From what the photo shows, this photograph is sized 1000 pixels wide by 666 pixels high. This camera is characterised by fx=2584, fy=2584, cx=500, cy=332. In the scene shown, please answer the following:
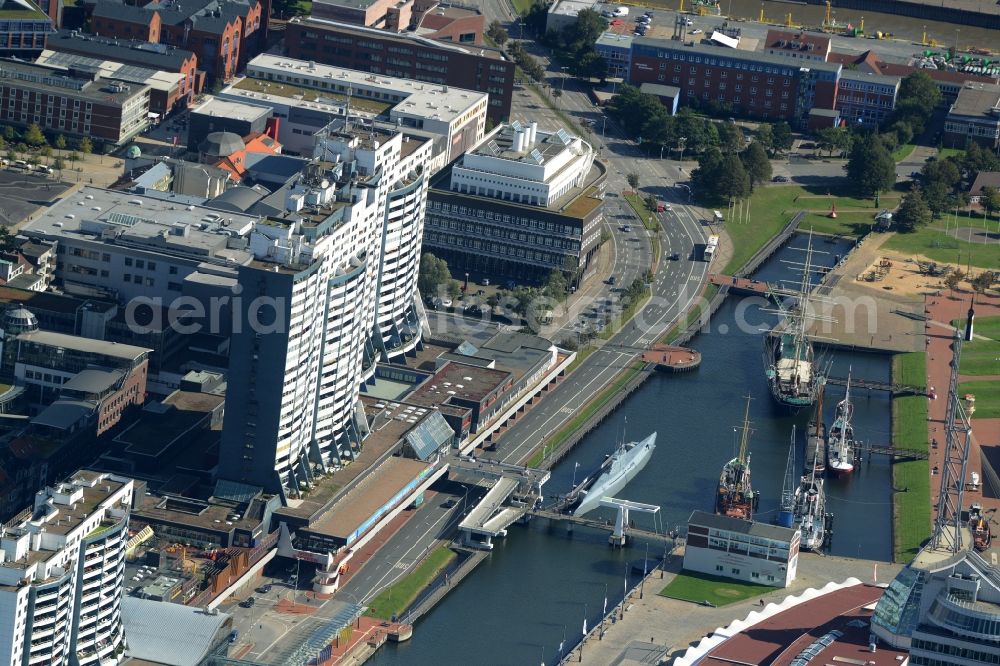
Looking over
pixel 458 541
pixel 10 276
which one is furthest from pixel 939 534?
pixel 10 276

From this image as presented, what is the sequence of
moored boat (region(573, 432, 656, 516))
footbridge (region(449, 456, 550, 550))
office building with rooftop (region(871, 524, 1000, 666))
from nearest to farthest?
1. office building with rooftop (region(871, 524, 1000, 666))
2. footbridge (region(449, 456, 550, 550))
3. moored boat (region(573, 432, 656, 516))

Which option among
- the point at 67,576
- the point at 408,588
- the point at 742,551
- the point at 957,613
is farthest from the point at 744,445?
the point at 67,576

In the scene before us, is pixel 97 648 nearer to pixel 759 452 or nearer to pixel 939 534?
pixel 939 534

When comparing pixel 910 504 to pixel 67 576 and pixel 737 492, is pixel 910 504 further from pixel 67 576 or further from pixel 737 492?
pixel 67 576

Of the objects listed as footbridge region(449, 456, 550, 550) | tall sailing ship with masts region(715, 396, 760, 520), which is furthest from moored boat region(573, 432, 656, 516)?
tall sailing ship with masts region(715, 396, 760, 520)

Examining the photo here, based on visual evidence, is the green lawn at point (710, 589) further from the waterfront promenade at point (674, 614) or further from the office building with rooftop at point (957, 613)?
the office building with rooftop at point (957, 613)

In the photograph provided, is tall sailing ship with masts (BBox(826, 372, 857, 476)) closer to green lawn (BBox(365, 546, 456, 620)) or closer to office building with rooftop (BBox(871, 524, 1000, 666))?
green lawn (BBox(365, 546, 456, 620))

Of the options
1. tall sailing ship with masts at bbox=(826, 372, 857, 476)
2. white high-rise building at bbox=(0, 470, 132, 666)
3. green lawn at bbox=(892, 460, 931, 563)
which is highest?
white high-rise building at bbox=(0, 470, 132, 666)
